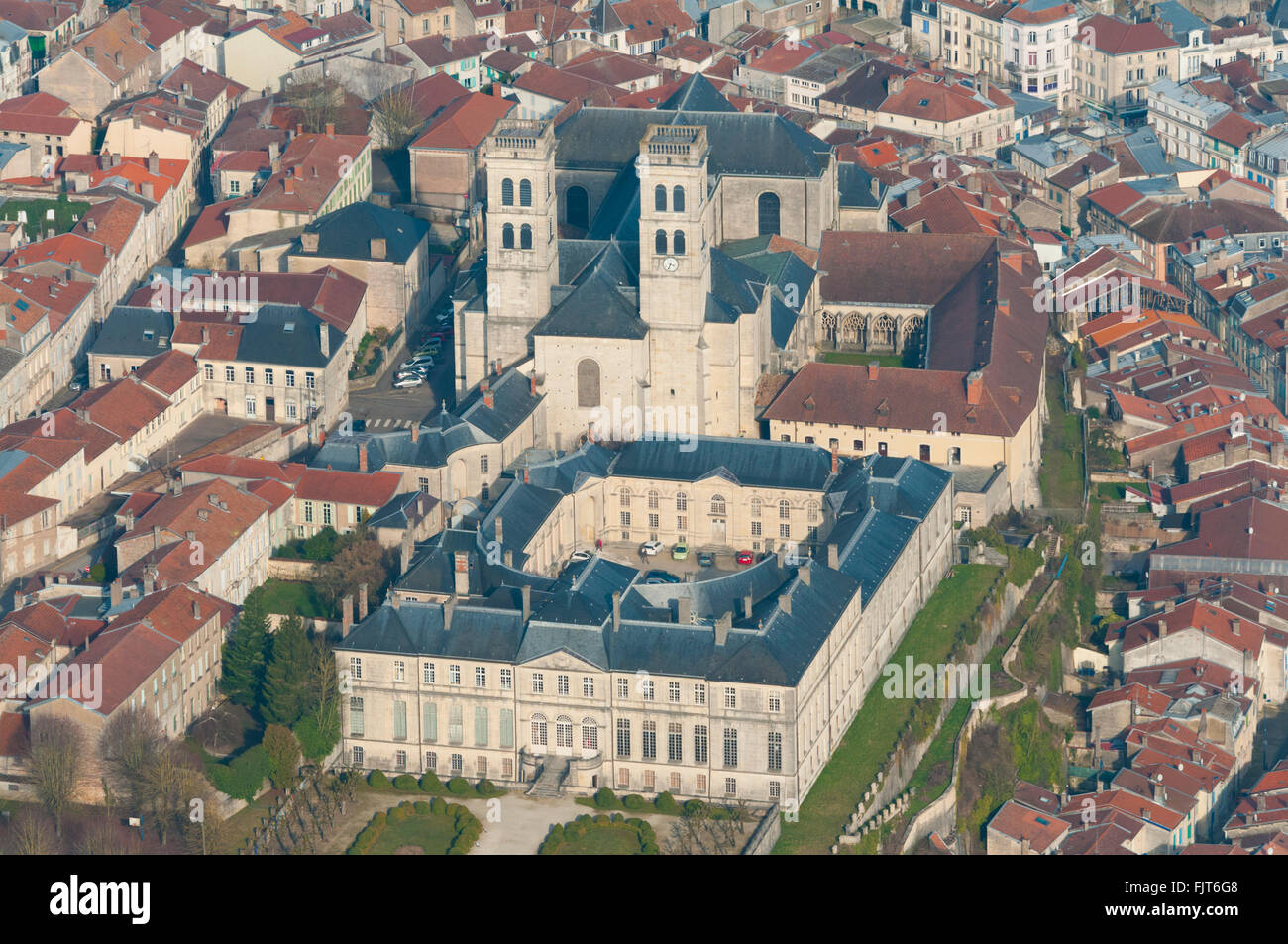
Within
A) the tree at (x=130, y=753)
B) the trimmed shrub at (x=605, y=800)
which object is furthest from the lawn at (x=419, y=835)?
the tree at (x=130, y=753)

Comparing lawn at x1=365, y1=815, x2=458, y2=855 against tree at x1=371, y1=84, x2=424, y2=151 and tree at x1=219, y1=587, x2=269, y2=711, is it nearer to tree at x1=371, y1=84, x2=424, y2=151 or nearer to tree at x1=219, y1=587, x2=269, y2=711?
tree at x1=219, y1=587, x2=269, y2=711

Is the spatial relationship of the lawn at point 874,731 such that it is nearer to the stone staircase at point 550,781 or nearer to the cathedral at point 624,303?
the stone staircase at point 550,781

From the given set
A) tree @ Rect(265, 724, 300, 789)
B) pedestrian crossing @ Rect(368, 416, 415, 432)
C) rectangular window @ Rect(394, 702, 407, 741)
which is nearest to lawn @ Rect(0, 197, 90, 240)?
pedestrian crossing @ Rect(368, 416, 415, 432)

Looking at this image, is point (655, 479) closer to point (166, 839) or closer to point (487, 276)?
point (487, 276)

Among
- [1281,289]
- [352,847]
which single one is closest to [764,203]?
[1281,289]

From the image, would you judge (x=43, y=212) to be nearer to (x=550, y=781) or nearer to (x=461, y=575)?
(x=461, y=575)
